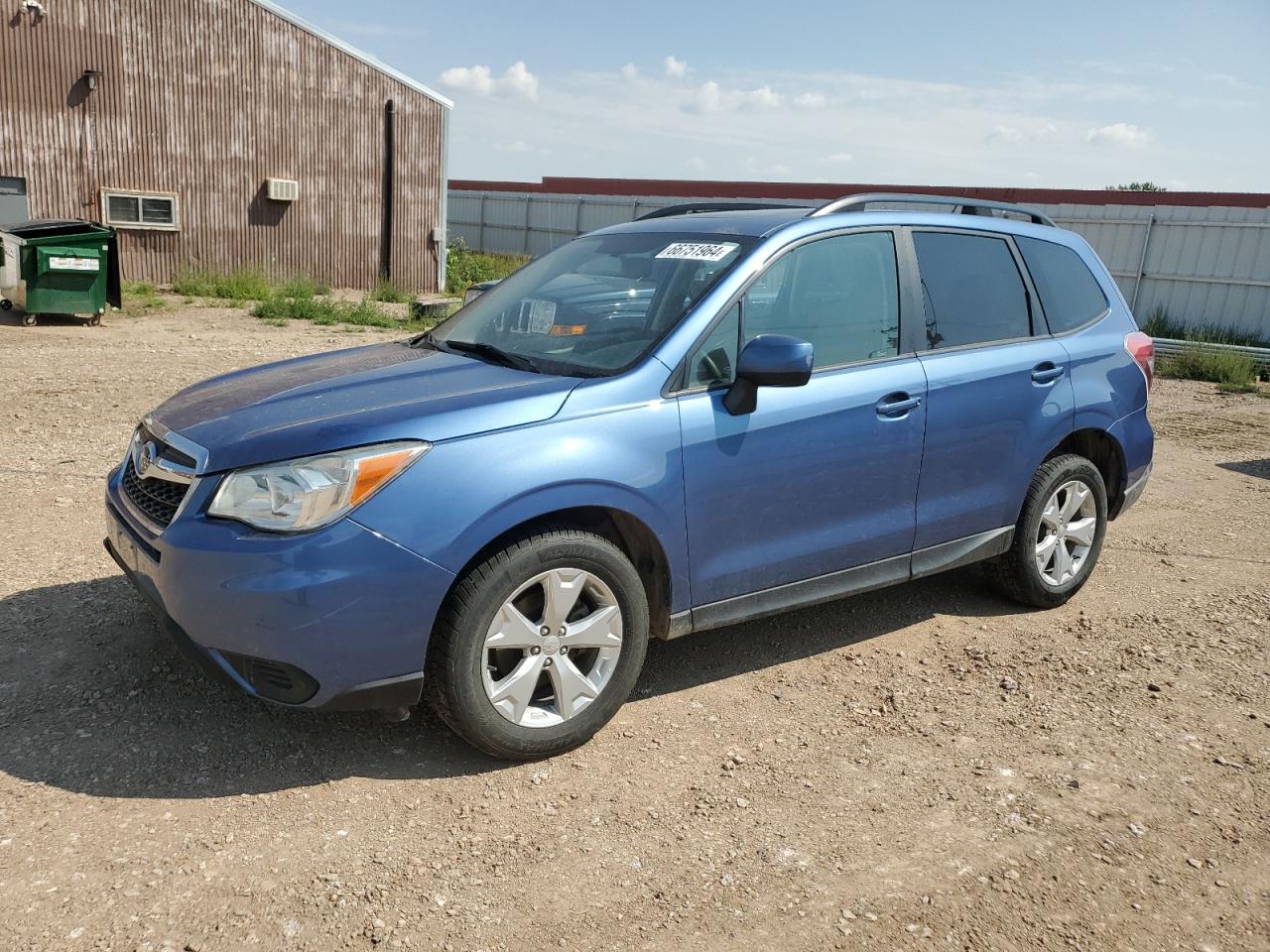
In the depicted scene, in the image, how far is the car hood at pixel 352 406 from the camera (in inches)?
127

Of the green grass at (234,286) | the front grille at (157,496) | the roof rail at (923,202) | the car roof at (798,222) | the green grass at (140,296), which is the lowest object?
the green grass at (140,296)

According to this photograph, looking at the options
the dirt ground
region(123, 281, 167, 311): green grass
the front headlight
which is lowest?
region(123, 281, 167, 311): green grass

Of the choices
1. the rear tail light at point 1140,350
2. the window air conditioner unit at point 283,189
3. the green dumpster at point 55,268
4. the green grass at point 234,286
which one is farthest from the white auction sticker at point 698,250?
the window air conditioner unit at point 283,189

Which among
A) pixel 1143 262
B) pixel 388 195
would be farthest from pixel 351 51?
pixel 1143 262

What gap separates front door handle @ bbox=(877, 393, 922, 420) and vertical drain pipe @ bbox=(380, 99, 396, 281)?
19081 millimetres

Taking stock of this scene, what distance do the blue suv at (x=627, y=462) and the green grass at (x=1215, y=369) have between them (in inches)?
400

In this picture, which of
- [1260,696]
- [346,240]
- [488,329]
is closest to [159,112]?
[346,240]

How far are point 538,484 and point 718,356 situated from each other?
909 mm

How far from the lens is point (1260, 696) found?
4.28 metres

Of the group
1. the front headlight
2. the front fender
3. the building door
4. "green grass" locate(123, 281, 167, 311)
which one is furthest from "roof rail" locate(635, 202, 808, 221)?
the building door

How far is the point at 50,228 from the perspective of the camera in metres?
14.2

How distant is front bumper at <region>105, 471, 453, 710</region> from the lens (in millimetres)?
3037

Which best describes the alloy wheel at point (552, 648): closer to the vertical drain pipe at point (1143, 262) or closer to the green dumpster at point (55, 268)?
the green dumpster at point (55, 268)

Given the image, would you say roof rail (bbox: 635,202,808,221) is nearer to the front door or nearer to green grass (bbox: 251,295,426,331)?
the front door
